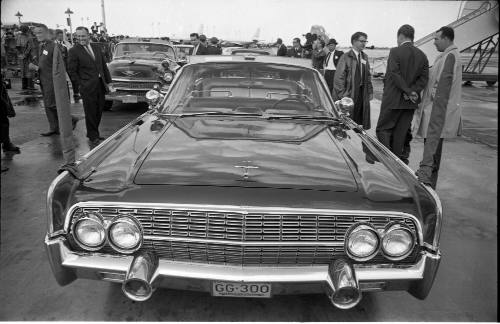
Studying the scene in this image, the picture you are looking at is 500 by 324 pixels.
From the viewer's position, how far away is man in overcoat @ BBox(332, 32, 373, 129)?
6711 millimetres

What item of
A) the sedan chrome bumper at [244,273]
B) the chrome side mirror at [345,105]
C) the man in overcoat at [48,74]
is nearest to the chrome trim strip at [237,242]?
the sedan chrome bumper at [244,273]

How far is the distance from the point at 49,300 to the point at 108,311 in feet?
1.44

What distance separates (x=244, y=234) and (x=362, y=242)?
63cm

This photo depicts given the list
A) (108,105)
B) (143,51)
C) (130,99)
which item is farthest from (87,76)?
(143,51)

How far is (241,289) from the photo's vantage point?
221 centimetres

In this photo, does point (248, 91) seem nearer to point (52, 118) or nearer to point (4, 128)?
point (4, 128)

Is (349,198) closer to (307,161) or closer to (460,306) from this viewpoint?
(307,161)

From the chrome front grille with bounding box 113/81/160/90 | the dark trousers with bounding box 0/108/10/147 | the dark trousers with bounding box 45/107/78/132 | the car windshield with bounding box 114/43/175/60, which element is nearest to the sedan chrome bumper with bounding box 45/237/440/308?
the dark trousers with bounding box 0/108/10/147

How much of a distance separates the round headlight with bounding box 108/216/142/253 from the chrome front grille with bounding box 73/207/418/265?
0.12 ft

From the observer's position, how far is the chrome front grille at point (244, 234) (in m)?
2.18

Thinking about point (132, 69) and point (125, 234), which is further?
point (132, 69)

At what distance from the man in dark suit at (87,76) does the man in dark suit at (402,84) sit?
4533 mm

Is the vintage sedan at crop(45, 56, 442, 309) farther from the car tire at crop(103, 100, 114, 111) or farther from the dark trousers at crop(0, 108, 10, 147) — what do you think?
the car tire at crop(103, 100, 114, 111)

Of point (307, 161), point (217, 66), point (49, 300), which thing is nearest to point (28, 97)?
point (217, 66)
